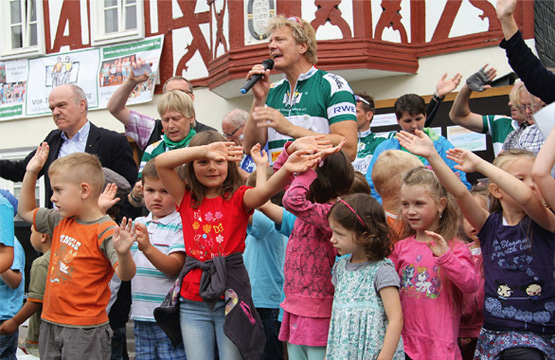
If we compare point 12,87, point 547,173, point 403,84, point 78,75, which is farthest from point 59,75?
point 547,173

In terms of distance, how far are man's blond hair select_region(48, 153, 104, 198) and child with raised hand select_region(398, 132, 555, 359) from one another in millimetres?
1894

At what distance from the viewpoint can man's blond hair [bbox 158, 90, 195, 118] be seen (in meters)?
4.72

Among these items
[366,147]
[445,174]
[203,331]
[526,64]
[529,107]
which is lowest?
[203,331]

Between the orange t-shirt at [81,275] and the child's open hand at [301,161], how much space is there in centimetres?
124

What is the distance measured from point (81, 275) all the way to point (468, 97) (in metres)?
3.04

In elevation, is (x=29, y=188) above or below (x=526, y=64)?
below

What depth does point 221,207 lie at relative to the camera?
351 cm

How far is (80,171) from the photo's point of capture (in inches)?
156

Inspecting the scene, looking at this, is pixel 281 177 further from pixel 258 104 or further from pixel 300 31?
pixel 300 31

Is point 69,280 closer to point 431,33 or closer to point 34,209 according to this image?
point 34,209

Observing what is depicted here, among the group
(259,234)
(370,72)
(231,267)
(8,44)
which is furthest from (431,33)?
(8,44)

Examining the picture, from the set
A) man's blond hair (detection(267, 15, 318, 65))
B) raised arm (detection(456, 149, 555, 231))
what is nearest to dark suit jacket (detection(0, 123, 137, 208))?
man's blond hair (detection(267, 15, 318, 65))

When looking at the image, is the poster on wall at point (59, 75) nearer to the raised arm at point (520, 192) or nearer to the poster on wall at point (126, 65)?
the poster on wall at point (126, 65)

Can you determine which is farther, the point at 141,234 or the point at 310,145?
the point at 141,234
